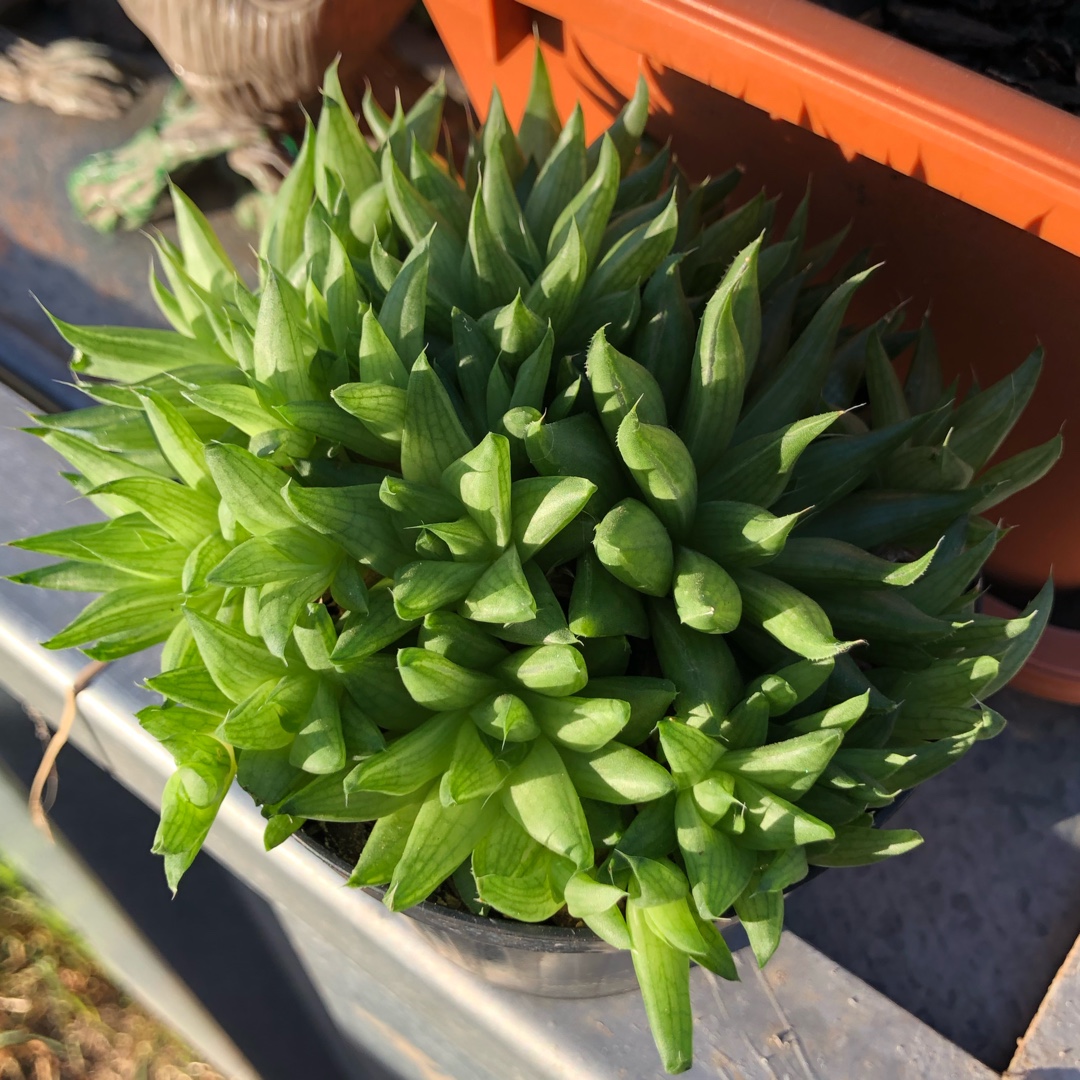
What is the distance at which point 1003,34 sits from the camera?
0.75 meters

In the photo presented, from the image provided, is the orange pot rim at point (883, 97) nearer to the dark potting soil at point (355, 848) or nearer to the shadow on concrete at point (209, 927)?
the dark potting soil at point (355, 848)

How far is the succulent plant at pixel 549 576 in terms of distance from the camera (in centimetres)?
42

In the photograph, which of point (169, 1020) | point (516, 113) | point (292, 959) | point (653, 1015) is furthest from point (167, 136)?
point (169, 1020)

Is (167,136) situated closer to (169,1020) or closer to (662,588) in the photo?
(662,588)

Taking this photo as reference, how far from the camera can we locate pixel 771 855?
0.45m

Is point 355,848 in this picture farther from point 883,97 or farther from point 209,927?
point 209,927

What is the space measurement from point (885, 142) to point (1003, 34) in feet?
0.93

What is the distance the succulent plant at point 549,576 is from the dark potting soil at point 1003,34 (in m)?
0.34

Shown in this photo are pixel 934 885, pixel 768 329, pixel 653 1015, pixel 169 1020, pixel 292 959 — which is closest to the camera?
pixel 653 1015

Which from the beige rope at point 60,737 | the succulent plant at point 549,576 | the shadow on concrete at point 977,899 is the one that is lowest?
the beige rope at point 60,737

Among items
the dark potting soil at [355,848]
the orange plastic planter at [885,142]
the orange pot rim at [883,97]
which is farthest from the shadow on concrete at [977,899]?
the orange pot rim at [883,97]

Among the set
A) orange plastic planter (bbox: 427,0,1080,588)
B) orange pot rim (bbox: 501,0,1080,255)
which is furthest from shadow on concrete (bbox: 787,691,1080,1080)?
orange pot rim (bbox: 501,0,1080,255)

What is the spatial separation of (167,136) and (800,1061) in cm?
102

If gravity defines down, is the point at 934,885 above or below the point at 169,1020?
above
